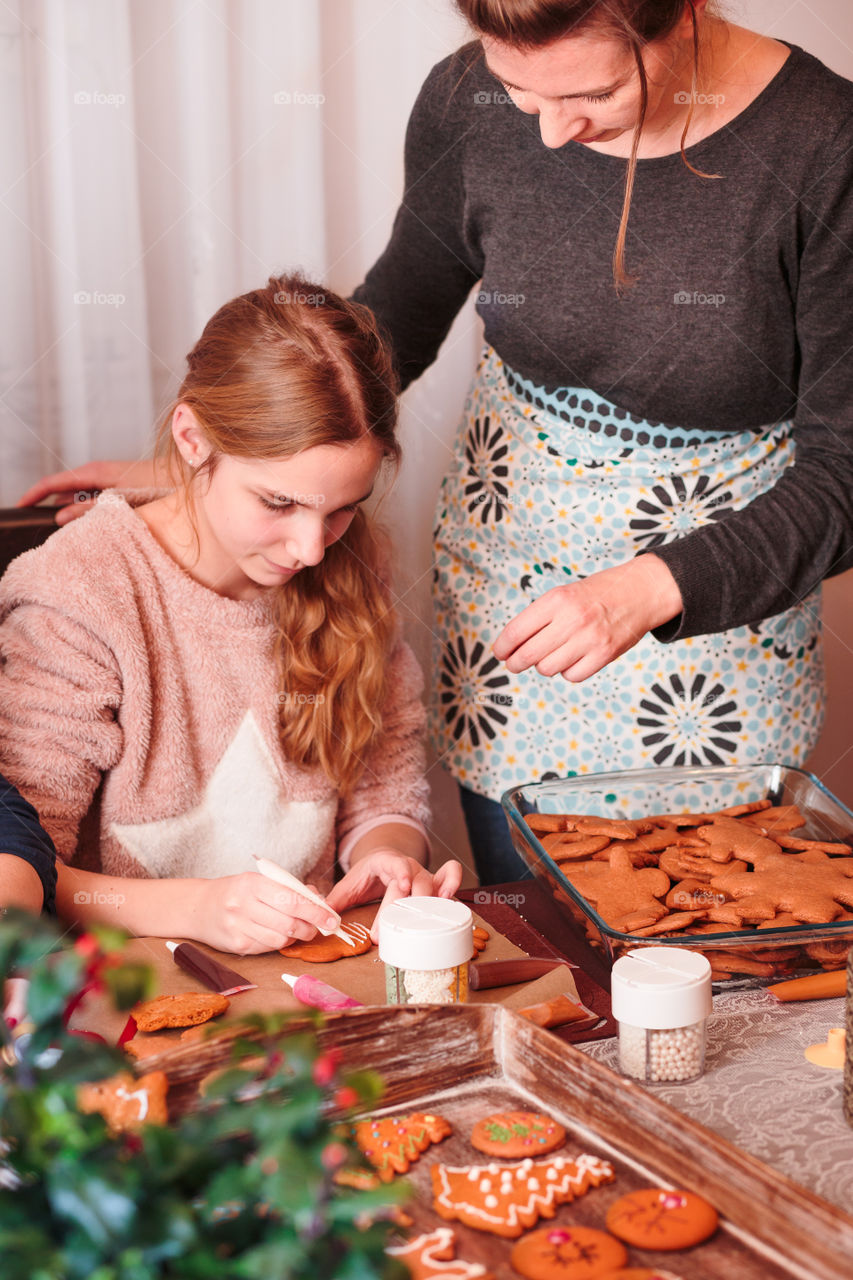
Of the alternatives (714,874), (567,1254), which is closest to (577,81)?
(714,874)

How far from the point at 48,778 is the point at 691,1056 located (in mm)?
696

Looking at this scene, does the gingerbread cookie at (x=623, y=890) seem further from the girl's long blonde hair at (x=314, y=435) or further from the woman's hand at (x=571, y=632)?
the girl's long blonde hair at (x=314, y=435)

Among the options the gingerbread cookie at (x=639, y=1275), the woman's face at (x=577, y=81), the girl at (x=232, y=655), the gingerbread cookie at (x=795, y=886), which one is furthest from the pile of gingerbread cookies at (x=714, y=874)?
the woman's face at (x=577, y=81)

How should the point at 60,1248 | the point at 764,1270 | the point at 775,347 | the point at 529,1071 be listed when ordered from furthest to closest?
1. the point at 775,347
2. the point at 529,1071
3. the point at 764,1270
4. the point at 60,1248

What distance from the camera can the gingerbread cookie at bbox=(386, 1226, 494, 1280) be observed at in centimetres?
60

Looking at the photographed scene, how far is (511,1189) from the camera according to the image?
673 mm

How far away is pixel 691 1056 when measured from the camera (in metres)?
0.84

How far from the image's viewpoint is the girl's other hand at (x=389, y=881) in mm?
1134

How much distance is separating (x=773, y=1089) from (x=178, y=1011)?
43 cm

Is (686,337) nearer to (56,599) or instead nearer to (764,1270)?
(56,599)

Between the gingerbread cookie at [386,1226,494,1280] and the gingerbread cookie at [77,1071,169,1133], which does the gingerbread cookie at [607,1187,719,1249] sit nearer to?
the gingerbread cookie at [386,1226,494,1280]

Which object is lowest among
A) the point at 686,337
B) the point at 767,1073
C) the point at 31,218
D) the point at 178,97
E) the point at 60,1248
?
the point at 767,1073

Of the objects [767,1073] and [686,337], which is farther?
[686,337]

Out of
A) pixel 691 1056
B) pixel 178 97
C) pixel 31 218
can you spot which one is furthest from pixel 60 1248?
pixel 178 97
